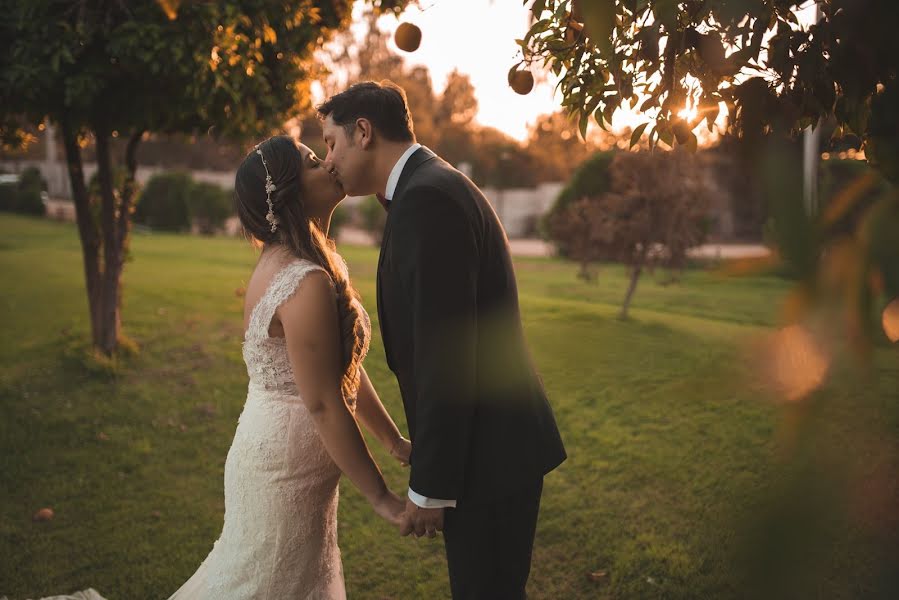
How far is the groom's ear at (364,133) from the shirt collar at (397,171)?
114mm

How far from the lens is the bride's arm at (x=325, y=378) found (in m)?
2.22

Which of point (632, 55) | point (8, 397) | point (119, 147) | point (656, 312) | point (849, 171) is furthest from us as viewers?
point (119, 147)

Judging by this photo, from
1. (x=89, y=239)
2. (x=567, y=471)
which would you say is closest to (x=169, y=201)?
(x=89, y=239)

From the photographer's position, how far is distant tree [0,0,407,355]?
5191 mm

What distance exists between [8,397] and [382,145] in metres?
5.58

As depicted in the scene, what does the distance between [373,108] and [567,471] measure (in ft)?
12.0

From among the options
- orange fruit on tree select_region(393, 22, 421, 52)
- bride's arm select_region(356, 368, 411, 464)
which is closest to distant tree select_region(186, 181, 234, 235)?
bride's arm select_region(356, 368, 411, 464)

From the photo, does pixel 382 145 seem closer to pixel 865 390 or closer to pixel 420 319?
pixel 420 319

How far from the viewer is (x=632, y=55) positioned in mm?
2121

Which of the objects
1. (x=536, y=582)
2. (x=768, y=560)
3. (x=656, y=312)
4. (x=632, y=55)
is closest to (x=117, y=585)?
(x=536, y=582)

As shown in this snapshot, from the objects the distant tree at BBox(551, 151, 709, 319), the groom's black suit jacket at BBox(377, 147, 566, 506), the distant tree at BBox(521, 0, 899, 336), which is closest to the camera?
the distant tree at BBox(521, 0, 899, 336)

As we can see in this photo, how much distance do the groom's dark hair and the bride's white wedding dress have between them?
0.72m

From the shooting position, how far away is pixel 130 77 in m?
5.82

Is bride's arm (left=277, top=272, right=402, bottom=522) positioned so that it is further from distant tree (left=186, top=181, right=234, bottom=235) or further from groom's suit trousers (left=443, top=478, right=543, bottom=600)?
distant tree (left=186, top=181, right=234, bottom=235)
